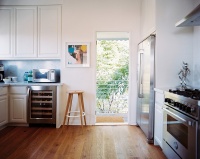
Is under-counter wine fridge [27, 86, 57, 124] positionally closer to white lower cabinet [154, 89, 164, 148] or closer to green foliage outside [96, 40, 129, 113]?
A: green foliage outside [96, 40, 129, 113]

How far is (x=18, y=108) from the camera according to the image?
383cm

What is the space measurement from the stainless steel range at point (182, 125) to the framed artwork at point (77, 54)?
2.14 metres

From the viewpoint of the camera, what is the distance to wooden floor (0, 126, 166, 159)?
256 cm

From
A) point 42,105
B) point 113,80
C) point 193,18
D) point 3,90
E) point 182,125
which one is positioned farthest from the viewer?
point 113,80

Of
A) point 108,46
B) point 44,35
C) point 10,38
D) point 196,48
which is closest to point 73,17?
point 44,35

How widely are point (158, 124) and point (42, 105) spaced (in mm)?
2338

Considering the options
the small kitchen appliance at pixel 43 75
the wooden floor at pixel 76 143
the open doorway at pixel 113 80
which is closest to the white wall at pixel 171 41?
the wooden floor at pixel 76 143

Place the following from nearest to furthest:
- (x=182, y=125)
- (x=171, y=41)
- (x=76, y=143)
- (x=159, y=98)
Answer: (x=182, y=125) → (x=159, y=98) → (x=171, y=41) → (x=76, y=143)

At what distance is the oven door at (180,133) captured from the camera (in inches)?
66.3

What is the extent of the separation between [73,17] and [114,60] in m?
1.96

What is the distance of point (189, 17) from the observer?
2.07 m

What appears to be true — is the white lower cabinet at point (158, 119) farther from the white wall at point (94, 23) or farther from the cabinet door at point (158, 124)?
the white wall at point (94, 23)

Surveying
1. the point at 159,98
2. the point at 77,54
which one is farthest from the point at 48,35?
the point at 159,98

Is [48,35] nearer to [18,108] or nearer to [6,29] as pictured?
[6,29]
